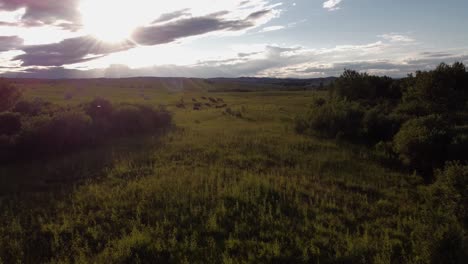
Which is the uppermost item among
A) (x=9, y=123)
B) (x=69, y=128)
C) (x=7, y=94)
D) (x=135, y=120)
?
→ (x=7, y=94)

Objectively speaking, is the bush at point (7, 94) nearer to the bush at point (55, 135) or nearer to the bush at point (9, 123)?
the bush at point (9, 123)

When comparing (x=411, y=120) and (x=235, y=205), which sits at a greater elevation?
(x=411, y=120)

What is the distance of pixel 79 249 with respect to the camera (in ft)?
25.9

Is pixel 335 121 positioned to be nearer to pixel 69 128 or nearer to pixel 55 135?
pixel 69 128

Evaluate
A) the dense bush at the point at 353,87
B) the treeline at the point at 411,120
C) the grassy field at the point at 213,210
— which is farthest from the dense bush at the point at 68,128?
the dense bush at the point at 353,87

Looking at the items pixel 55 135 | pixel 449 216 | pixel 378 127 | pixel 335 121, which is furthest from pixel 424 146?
pixel 55 135

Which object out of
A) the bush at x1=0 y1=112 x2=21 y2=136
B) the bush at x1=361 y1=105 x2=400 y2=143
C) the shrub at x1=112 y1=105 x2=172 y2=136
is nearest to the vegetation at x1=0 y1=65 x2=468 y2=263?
the bush at x1=361 y1=105 x2=400 y2=143

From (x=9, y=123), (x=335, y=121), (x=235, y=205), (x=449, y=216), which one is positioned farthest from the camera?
(x=335, y=121)

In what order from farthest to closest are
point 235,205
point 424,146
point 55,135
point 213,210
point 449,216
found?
point 55,135 < point 424,146 < point 235,205 < point 213,210 < point 449,216

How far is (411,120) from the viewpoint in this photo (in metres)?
17.3

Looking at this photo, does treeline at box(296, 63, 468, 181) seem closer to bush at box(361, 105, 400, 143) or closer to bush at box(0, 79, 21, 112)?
bush at box(361, 105, 400, 143)

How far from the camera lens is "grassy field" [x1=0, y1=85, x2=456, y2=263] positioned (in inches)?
301

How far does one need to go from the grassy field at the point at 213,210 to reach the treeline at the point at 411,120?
160 centimetres

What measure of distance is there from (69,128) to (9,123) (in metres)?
4.35
